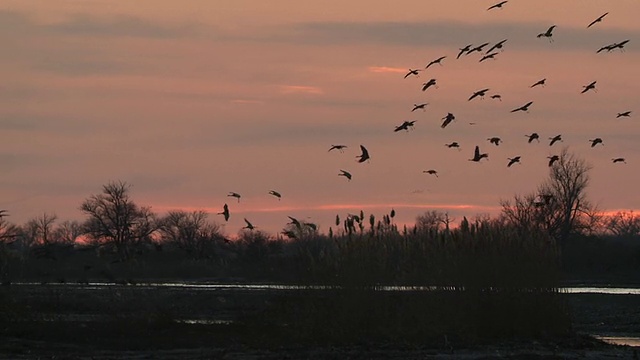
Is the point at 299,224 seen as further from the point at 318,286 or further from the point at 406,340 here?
the point at 406,340

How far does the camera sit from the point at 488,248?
3139 centimetres

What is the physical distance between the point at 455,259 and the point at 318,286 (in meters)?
3.27

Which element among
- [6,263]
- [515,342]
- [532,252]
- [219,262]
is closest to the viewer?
[515,342]

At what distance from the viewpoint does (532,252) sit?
31438 mm

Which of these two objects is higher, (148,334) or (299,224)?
(299,224)

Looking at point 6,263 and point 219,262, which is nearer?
point 6,263

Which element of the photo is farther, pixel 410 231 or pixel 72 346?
pixel 410 231

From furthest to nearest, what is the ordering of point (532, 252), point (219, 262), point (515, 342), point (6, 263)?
point (219, 262) → point (6, 263) → point (532, 252) → point (515, 342)

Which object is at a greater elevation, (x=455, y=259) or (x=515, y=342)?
(x=455, y=259)

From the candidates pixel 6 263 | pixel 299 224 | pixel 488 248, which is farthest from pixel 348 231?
pixel 6 263

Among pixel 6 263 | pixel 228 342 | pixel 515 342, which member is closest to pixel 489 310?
pixel 515 342

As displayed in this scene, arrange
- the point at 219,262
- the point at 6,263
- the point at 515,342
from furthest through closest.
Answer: the point at 219,262
the point at 6,263
the point at 515,342

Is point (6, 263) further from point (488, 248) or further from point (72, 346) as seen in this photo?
point (488, 248)

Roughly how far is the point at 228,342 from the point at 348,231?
390cm
